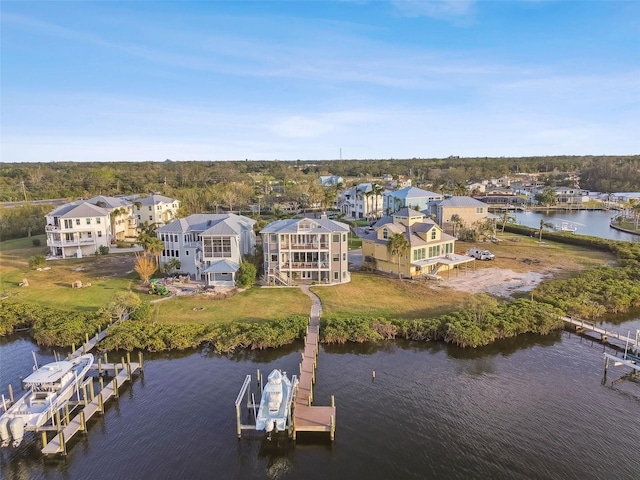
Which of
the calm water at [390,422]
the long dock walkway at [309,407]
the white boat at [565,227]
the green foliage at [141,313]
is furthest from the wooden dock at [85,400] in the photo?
the white boat at [565,227]

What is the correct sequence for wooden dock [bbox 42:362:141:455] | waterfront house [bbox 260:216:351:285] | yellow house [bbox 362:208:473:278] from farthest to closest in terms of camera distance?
yellow house [bbox 362:208:473:278]
waterfront house [bbox 260:216:351:285]
wooden dock [bbox 42:362:141:455]

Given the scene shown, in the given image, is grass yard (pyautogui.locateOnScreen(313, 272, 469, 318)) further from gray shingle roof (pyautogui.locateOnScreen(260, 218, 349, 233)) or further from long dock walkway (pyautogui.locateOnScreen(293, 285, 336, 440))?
long dock walkway (pyautogui.locateOnScreen(293, 285, 336, 440))

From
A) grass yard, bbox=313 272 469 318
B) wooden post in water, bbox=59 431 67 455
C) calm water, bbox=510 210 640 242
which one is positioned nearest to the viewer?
wooden post in water, bbox=59 431 67 455

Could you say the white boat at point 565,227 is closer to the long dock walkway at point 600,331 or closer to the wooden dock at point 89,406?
the long dock walkway at point 600,331

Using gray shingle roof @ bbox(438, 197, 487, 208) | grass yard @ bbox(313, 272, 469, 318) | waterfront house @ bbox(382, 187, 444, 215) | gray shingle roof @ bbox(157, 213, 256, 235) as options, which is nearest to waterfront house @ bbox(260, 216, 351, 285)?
grass yard @ bbox(313, 272, 469, 318)

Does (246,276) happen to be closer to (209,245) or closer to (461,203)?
(209,245)

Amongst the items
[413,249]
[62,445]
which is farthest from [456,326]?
[62,445]
